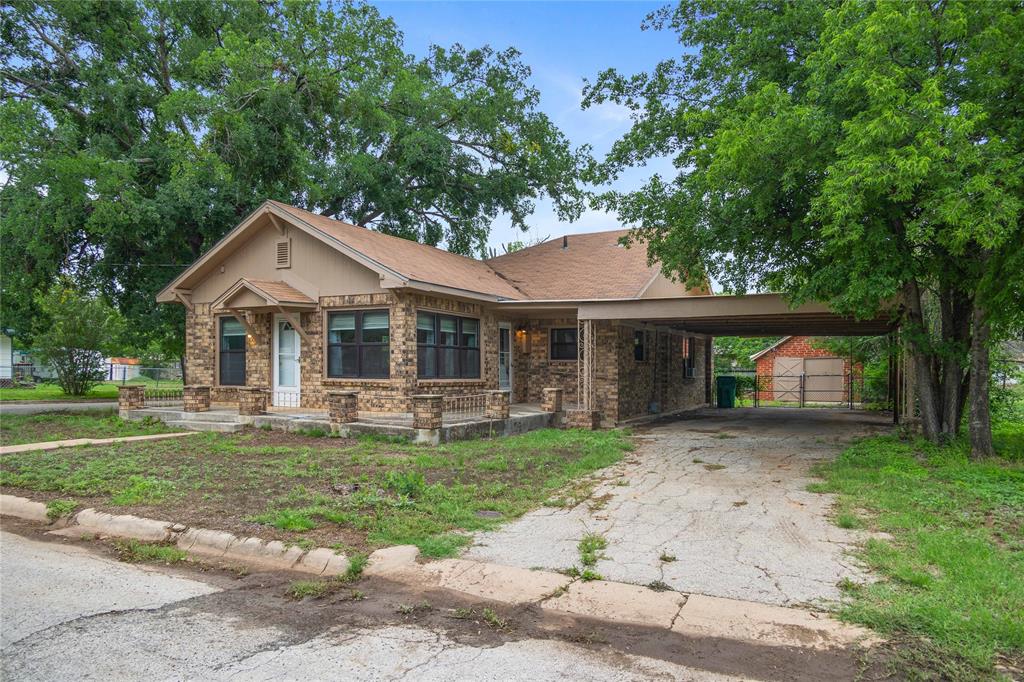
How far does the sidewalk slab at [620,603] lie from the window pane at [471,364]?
1156 centimetres

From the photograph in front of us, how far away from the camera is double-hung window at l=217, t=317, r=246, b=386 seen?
16969 millimetres

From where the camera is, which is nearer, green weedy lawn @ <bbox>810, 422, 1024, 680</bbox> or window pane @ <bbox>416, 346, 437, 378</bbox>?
green weedy lawn @ <bbox>810, 422, 1024, 680</bbox>

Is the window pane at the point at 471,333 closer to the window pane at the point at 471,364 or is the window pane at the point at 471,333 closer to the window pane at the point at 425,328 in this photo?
the window pane at the point at 471,364

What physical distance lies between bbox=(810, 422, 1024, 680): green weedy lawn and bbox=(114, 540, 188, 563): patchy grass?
5435 mm

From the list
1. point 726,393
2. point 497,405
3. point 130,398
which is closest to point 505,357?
point 497,405

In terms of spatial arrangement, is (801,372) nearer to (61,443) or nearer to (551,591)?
(61,443)

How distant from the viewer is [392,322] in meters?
14.2

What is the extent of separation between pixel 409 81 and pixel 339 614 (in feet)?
66.1

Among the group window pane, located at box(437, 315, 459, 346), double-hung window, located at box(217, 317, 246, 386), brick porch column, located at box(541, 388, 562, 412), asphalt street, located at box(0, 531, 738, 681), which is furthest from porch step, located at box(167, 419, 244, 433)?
asphalt street, located at box(0, 531, 738, 681)

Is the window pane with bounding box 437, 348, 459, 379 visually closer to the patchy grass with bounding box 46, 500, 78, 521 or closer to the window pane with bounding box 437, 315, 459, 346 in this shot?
the window pane with bounding box 437, 315, 459, 346

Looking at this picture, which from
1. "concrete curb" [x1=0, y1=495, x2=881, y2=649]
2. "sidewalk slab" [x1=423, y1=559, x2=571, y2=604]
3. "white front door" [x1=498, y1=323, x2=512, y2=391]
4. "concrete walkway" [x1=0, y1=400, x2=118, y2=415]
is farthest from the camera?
"white front door" [x1=498, y1=323, x2=512, y2=391]

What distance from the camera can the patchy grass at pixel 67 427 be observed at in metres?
13.0

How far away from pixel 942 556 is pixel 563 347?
43.7ft

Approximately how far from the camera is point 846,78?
28.5 feet
